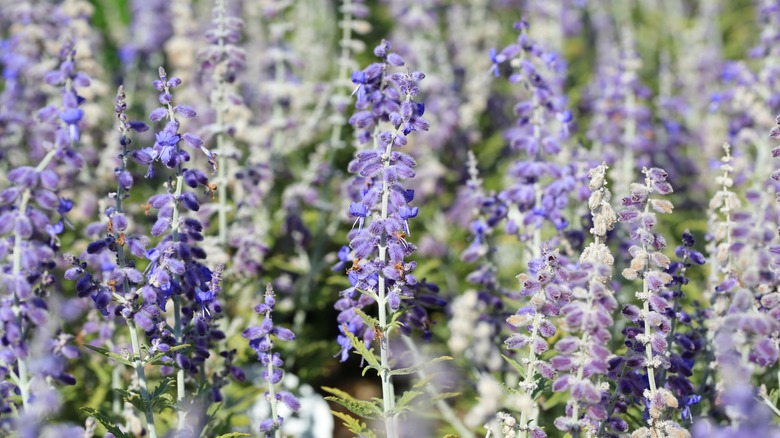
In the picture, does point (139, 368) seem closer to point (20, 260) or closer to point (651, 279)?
point (20, 260)

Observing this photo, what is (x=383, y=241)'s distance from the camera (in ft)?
13.9

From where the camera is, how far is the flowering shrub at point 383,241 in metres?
3.98

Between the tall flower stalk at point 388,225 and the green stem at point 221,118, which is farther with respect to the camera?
the green stem at point 221,118

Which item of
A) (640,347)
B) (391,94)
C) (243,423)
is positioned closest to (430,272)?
(243,423)

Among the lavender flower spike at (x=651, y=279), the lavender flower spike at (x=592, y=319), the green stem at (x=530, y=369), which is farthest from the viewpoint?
the green stem at (x=530, y=369)

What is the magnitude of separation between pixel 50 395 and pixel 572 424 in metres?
2.47

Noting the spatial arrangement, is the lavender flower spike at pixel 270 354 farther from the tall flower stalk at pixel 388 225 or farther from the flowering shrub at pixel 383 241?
the tall flower stalk at pixel 388 225

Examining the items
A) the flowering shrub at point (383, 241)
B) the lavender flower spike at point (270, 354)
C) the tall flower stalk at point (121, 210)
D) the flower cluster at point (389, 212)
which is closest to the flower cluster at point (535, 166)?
the flowering shrub at point (383, 241)

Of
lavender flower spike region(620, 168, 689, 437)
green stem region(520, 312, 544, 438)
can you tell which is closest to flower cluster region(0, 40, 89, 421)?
green stem region(520, 312, 544, 438)

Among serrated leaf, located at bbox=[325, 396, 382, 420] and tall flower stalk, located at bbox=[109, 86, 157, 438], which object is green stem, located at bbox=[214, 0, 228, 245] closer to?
tall flower stalk, located at bbox=[109, 86, 157, 438]

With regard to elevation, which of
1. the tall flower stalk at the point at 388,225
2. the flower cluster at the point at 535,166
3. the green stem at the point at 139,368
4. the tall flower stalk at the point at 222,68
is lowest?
the green stem at the point at 139,368

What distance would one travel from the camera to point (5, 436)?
4.64m

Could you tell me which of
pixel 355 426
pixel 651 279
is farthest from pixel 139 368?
pixel 651 279

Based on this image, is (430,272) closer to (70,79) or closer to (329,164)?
(329,164)
